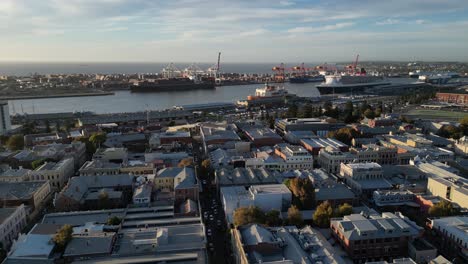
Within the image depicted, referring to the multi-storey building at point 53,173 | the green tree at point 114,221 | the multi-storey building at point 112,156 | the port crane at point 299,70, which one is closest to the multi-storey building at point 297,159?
the multi-storey building at point 112,156

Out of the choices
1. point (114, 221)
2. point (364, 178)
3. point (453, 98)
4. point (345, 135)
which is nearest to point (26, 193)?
point (114, 221)

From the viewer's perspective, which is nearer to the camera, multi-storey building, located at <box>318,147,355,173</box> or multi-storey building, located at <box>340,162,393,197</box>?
multi-storey building, located at <box>340,162,393,197</box>

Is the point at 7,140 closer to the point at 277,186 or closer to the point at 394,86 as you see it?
the point at 277,186

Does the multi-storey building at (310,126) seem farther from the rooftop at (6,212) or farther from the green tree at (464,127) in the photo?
the rooftop at (6,212)

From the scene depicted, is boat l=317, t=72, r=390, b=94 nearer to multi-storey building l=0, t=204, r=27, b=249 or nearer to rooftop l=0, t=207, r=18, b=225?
multi-storey building l=0, t=204, r=27, b=249

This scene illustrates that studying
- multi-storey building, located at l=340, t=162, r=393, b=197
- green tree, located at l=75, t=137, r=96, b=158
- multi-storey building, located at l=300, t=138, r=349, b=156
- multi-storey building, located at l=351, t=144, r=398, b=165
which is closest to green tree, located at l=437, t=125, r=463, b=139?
multi-storey building, located at l=351, t=144, r=398, b=165
